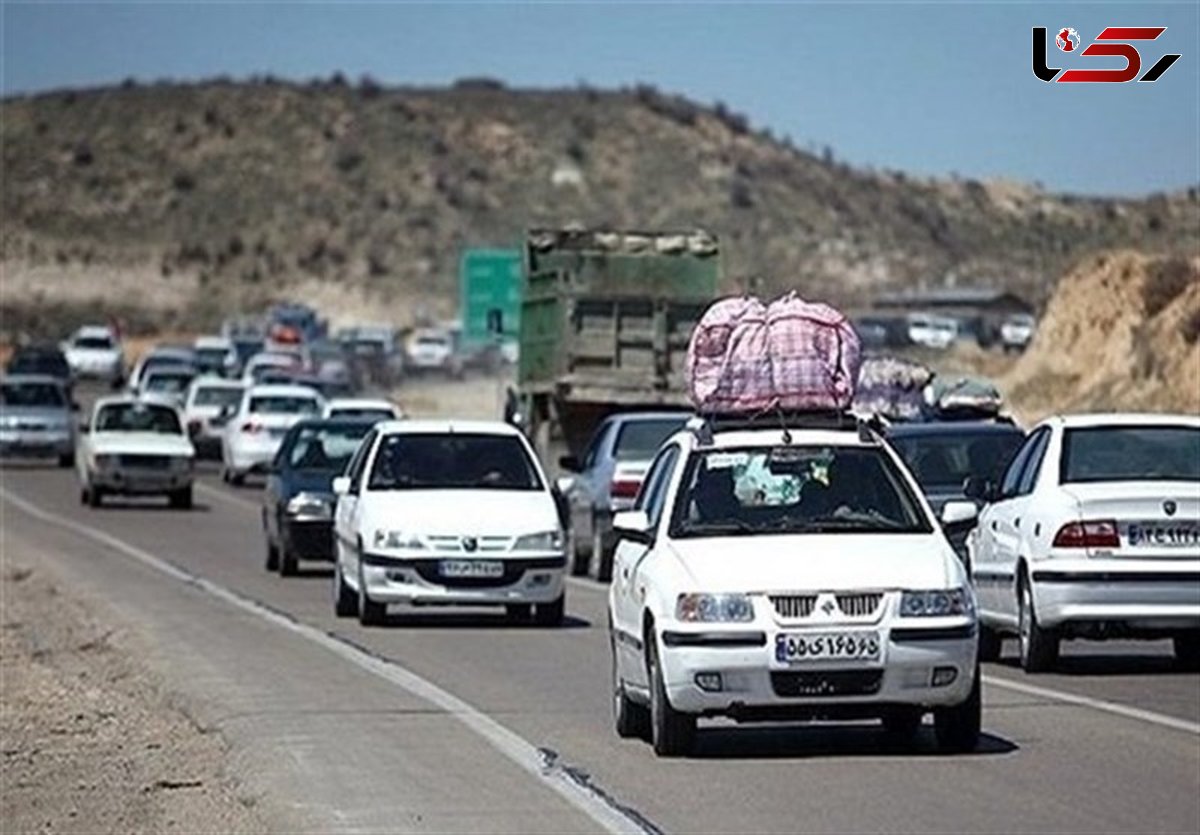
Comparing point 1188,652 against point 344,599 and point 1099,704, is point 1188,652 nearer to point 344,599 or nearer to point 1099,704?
point 1099,704

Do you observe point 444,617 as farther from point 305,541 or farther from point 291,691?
point 291,691

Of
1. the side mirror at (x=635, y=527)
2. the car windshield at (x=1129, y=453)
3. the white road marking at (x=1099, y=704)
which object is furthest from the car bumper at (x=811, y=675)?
the car windshield at (x=1129, y=453)

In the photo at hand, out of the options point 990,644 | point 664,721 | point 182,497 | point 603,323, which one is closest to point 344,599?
point 990,644

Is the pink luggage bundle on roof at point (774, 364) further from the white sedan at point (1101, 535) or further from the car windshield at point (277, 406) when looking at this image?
the car windshield at point (277, 406)

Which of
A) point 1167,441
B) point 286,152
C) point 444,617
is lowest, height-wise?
point 444,617

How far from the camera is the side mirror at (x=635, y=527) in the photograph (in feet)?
55.3

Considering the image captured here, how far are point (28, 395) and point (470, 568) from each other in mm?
34245

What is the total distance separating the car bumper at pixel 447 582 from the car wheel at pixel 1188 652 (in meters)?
5.46

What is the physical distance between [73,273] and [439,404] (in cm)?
5455

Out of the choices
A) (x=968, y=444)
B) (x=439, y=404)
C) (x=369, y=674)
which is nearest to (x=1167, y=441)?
(x=968, y=444)

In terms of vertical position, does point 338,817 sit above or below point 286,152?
below

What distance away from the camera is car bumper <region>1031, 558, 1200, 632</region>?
2091 cm

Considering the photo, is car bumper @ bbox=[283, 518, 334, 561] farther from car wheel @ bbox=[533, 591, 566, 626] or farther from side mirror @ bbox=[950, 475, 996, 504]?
side mirror @ bbox=[950, 475, 996, 504]

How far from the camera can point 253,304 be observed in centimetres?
13288
